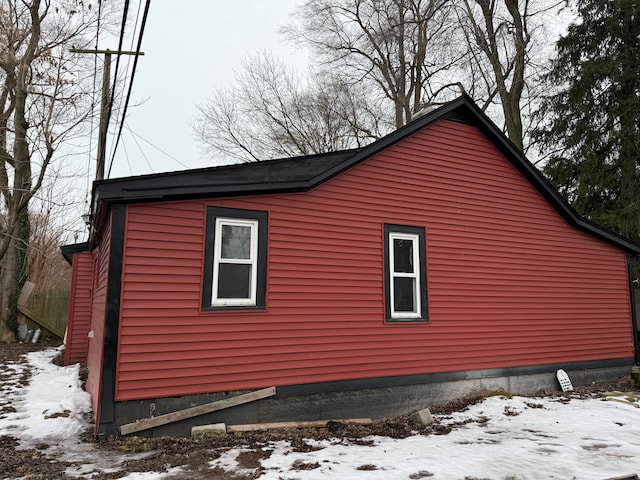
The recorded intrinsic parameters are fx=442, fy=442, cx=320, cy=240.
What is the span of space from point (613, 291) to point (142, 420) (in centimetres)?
1113

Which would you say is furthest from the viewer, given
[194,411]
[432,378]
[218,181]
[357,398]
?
[432,378]

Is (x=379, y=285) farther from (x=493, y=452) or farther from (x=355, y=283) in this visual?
(x=493, y=452)

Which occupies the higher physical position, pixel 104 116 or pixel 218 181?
pixel 104 116

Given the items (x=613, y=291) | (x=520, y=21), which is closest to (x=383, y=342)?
(x=613, y=291)

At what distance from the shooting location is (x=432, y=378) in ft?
27.1

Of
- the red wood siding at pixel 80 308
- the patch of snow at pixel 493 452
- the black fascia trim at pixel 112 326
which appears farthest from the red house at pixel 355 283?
the patch of snow at pixel 493 452

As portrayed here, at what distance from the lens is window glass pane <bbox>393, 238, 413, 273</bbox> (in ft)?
27.5

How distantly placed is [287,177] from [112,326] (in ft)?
11.0

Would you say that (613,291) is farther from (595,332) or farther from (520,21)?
(520,21)

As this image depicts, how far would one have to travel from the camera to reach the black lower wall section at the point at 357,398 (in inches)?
236

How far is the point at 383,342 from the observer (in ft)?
25.8

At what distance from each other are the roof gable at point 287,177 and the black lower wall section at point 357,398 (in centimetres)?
282

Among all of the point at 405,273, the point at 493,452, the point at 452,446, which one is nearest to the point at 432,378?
the point at 405,273

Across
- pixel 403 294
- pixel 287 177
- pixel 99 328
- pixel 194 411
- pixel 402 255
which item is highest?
pixel 287 177
